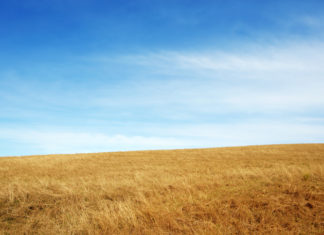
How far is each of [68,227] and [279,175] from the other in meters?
8.78

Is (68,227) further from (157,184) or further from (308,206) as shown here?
(308,206)

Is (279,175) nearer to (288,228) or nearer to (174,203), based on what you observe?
(288,228)

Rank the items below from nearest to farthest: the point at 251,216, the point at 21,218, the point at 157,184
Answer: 1. the point at 251,216
2. the point at 21,218
3. the point at 157,184

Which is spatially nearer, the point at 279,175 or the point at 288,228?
the point at 288,228

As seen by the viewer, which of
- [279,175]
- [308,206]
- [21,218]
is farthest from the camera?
[279,175]

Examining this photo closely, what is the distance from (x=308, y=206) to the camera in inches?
259

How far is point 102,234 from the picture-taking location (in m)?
5.66

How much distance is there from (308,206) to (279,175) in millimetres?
3752

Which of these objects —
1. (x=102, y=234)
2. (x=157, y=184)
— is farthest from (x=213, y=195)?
(x=102, y=234)

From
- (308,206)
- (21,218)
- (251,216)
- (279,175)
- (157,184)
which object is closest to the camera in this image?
(251,216)

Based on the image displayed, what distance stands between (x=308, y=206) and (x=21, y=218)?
8640mm

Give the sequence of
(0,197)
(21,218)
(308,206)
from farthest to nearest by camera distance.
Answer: (0,197) → (21,218) → (308,206)

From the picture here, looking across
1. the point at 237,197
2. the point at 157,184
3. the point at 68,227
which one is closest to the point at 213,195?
the point at 237,197

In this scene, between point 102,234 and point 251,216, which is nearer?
point 102,234
